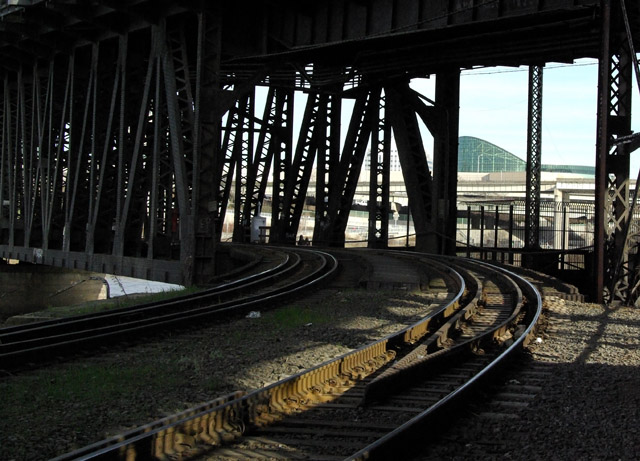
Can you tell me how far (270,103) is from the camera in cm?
3256

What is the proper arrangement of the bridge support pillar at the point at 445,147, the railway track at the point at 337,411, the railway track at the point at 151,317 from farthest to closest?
the bridge support pillar at the point at 445,147
the railway track at the point at 151,317
the railway track at the point at 337,411

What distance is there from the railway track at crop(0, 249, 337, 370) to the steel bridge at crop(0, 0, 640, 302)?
3.89 metres

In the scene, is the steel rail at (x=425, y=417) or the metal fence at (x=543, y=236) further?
the metal fence at (x=543, y=236)

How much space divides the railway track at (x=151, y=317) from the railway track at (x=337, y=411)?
338 centimetres

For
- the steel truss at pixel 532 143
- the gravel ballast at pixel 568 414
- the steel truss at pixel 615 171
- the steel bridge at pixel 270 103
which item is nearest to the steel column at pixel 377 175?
the steel bridge at pixel 270 103

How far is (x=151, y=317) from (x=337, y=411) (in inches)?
254

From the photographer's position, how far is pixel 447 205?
79.9 feet

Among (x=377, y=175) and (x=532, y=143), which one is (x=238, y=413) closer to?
(x=377, y=175)

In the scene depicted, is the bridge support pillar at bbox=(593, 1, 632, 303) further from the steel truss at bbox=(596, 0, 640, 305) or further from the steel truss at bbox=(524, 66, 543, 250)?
the steel truss at bbox=(524, 66, 543, 250)

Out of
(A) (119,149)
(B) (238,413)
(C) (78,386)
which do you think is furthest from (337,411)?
(A) (119,149)

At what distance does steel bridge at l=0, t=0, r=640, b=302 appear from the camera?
17.0 m

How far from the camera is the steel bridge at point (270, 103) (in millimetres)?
17000

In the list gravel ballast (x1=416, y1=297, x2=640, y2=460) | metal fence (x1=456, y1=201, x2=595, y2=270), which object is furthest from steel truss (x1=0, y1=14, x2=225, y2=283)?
gravel ballast (x1=416, y1=297, x2=640, y2=460)

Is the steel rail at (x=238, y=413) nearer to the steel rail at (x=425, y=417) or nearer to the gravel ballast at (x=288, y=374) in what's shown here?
the gravel ballast at (x=288, y=374)
